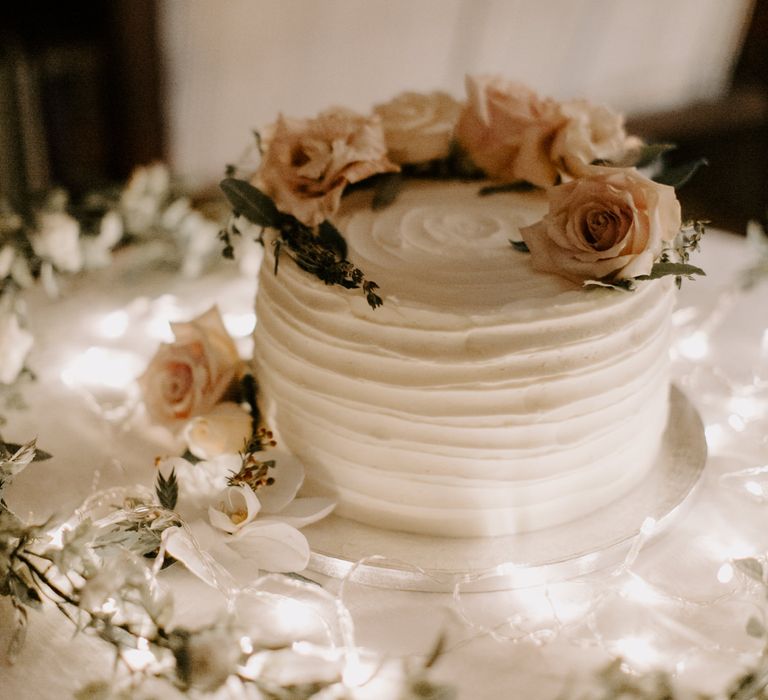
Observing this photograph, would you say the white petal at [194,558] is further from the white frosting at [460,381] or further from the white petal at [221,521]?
the white frosting at [460,381]

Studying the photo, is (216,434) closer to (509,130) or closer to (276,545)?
(276,545)

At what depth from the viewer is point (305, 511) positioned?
1.33 metres

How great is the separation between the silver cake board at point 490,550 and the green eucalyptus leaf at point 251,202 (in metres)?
0.52

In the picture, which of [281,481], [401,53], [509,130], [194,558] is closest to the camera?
[194,558]

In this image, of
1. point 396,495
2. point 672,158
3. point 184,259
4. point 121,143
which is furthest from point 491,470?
point 672,158

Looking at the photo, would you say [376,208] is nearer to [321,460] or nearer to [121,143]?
[321,460]

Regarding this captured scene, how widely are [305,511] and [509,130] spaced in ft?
2.66

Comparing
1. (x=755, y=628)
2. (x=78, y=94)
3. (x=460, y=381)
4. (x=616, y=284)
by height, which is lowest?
(x=78, y=94)

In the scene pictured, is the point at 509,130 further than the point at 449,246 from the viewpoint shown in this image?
Yes

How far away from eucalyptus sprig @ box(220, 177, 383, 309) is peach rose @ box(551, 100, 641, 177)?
0.44m

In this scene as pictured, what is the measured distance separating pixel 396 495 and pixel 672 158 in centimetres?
350

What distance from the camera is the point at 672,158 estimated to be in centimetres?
428

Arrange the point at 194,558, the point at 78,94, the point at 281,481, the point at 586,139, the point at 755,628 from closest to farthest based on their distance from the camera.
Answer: the point at 755,628 → the point at 194,558 → the point at 281,481 → the point at 586,139 → the point at 78,94

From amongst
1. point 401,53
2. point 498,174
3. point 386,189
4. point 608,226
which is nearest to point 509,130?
point 498,174
